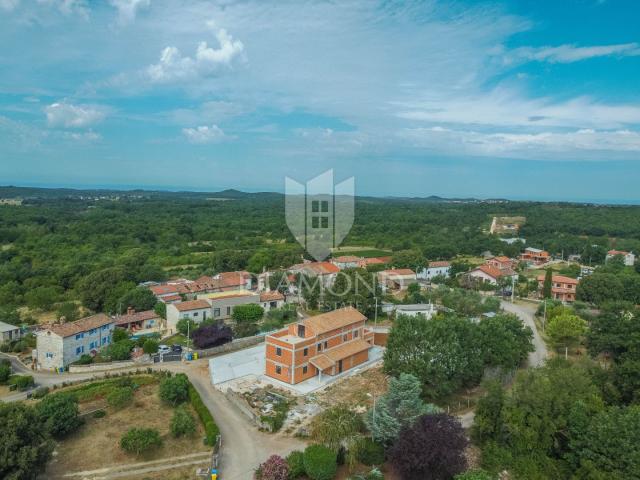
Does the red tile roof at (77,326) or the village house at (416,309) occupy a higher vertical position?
the red tile roof at (77,326)

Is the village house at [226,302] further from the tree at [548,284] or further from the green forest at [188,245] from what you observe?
the tree at [548,284]

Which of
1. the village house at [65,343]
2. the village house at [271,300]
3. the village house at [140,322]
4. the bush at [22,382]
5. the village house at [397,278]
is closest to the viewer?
the bush at [22,382]

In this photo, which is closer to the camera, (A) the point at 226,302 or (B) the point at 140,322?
(B) the point at 140,322

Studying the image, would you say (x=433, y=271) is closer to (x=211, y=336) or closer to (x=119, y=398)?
(x=211, y=336)

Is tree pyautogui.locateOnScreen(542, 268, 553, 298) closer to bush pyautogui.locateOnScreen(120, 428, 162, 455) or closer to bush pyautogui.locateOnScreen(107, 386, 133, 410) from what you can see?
bush pyautogui.locateOnScreen(107, 386, 133, 410)

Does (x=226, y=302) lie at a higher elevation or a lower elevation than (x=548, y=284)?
lower

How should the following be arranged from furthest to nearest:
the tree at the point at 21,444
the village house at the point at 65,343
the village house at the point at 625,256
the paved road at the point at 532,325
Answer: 1. the village house at the point at 625,256
2. the paved road at the point at 532,325
3. the village house at the point at 65,343
4. the tree at the point at 21,444

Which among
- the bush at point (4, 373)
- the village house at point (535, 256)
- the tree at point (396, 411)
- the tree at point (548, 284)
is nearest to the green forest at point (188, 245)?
the village house at point (535, 256)

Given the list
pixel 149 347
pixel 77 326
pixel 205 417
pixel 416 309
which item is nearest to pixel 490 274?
pixel 416 309

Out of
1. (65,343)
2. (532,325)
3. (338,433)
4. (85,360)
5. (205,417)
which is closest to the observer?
(338,433)
